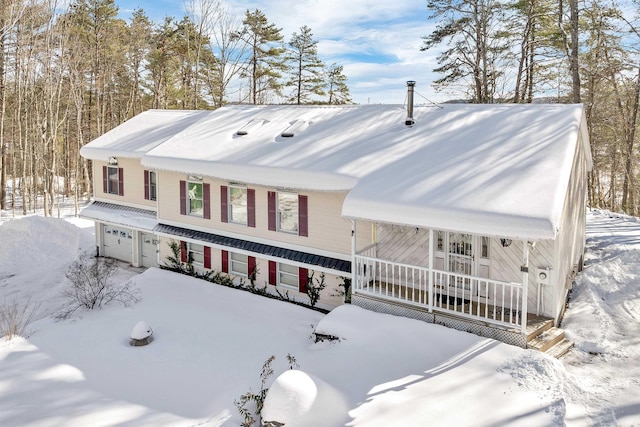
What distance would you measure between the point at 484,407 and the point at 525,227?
3.33 m

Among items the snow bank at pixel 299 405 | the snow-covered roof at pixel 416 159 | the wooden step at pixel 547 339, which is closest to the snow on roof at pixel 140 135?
the snow-covered roof at pixel 416 159

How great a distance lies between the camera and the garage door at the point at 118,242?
19.9 meters

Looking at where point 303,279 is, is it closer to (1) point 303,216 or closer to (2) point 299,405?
(1) point 303,216

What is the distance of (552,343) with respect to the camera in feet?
32.1

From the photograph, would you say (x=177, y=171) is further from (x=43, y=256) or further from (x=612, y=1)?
(x=612, y=1)

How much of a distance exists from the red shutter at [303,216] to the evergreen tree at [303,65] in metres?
26.4

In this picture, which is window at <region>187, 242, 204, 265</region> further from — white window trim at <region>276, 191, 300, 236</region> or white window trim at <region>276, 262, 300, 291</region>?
white window trim at <region>276, 191, 300, 236</region>

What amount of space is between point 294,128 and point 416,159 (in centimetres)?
514

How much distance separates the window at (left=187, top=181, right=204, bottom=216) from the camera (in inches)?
653

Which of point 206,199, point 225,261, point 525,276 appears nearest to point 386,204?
point 525,276

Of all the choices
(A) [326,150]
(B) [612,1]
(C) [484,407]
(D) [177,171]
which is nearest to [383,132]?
(A) [326,150]

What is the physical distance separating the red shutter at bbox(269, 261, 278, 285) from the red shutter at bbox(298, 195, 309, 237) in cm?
158

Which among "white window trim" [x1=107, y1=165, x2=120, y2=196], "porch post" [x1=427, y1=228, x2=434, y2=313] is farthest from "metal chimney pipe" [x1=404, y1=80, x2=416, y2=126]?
"white window trim" [x1=107, y1=165, x2=120, y2=196]

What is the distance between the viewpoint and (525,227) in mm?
8844
